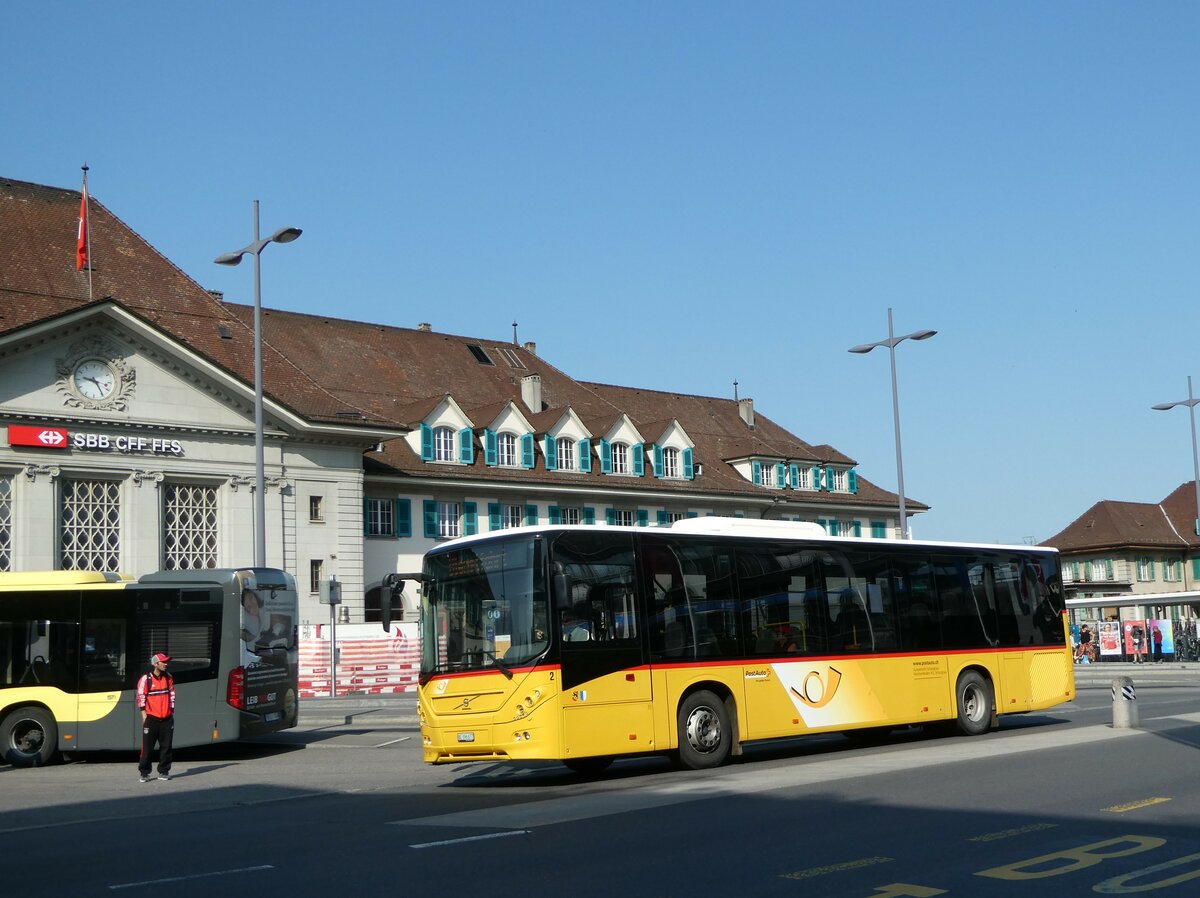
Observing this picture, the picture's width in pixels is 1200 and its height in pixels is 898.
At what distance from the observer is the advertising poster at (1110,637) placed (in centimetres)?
5922

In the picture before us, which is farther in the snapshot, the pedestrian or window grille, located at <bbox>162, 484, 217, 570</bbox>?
window grille, located at <bbox>162, 484, 217, 570</bbox>

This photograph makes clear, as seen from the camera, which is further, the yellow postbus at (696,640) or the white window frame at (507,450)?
the white window frame at (507,450)

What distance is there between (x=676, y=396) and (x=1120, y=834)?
2479 inches

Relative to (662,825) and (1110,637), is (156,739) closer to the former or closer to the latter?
(662,825)

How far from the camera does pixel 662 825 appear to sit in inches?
476

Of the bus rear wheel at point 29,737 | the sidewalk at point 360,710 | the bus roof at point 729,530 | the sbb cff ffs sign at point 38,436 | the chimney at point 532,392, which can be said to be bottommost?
the sidewalk at point 360,710

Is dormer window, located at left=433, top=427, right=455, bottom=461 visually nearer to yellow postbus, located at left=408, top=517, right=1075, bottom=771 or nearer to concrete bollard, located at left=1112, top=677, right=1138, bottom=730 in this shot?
yellow postbus, located at left=408, top=517, right=1075, bottom=771

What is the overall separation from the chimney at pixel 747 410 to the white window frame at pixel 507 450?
2045 centimetres

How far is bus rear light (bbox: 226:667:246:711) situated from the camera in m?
23.3

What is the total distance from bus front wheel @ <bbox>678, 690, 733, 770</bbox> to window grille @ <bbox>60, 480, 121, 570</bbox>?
2969cm

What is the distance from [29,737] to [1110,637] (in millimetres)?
48070

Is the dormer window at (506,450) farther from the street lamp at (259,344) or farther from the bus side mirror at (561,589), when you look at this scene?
the bus side mirror at (561,589)

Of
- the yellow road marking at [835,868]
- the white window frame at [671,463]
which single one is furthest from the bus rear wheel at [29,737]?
the white window frame at [671,463]

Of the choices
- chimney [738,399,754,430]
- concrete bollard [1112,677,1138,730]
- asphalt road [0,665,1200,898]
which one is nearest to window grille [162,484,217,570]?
asphalt road [0,665,1200,898]
